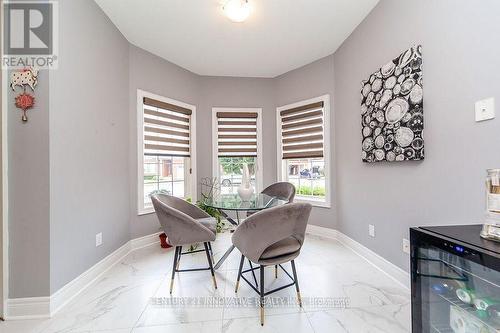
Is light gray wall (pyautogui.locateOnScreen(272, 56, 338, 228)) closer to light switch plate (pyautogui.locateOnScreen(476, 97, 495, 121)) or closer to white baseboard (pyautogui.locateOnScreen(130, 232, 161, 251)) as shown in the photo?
light switch plate (pyautogui.locateOnScreen(476, 97, 495, 121))

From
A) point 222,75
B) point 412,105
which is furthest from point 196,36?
point 412,105

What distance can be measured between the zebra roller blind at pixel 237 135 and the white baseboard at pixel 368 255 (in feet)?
5.55

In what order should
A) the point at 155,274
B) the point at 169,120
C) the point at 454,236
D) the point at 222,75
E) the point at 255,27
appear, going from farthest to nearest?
the point at 222,75
the point at 169,120
the point at 255,27
the point at 155,274
the point at 454,236

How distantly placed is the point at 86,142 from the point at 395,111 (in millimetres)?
2903

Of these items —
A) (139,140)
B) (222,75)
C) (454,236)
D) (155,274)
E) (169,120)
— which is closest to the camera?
(454,236)

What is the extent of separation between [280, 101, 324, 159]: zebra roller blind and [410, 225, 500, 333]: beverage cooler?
7.40 feet

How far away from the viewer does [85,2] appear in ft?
6.76

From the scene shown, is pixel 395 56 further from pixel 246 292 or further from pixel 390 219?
pixel 246 292

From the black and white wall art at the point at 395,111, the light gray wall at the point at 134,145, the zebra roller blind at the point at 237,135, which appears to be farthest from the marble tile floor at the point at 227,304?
the zebra roller blind at the point at 237,135

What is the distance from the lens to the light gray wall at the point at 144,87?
288cm

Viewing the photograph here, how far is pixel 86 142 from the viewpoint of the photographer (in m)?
2.07

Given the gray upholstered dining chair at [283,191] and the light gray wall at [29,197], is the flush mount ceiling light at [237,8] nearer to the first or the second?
the light gray wall at [29,197]

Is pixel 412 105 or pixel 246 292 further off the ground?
pixel 412 105

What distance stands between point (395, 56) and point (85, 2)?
298 centimetres
